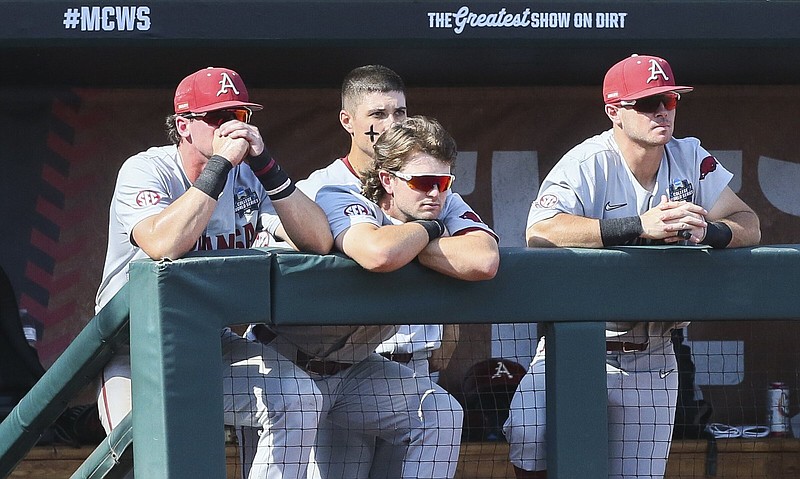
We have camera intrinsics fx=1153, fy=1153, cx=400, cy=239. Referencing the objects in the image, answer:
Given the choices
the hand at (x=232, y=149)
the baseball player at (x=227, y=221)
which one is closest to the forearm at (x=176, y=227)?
the baseball player at (x=227, y=221)

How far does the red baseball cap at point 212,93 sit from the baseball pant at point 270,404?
556mm

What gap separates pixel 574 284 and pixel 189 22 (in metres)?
2.06

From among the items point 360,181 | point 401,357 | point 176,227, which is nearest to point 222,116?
point 360,181

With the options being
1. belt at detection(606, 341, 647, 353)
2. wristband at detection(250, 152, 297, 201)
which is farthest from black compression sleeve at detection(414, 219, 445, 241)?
belt at detection(606, 341, 647, 353)

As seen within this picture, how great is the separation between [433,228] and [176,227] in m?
0.52

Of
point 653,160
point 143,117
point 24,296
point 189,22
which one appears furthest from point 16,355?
point 653,160

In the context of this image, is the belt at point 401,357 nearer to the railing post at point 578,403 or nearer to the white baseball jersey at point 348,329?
the white baseball jersey at point 348,329

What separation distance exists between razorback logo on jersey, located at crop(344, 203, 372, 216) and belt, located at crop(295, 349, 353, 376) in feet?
1.39

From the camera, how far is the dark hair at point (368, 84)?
331 cm

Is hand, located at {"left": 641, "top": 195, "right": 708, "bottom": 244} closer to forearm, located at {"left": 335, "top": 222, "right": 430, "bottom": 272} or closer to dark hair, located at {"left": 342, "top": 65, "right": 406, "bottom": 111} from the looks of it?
forearm, located at {"left": 335, "top": 222, "right": 430, "bottom": 272}

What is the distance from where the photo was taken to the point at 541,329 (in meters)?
2.38

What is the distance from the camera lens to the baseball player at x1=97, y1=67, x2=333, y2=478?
2.41 metres

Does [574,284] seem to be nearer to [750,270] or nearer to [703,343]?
[750,270]

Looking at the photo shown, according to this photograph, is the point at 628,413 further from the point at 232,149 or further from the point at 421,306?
the point at 232,149
